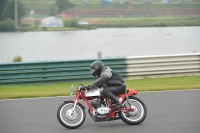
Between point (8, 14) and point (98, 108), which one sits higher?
point (8, 14)

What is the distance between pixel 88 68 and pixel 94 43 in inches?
519

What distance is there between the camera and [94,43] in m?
28.6

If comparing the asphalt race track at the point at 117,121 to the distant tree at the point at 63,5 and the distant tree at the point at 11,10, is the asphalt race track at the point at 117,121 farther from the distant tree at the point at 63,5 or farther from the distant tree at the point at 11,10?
the distant tree at the point at 63,5

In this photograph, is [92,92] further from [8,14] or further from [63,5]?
[63,5]

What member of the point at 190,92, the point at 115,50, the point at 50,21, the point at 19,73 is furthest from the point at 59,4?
the point at 190,92

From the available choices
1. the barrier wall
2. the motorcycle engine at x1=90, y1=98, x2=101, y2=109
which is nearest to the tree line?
the barrier wall

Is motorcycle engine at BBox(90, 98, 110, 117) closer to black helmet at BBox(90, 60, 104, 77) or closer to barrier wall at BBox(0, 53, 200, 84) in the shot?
black helmet at BBox(90, 60, 104, 77)

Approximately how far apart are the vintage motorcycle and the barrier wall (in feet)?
21.8

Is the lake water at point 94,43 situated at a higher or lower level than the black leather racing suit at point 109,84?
higher

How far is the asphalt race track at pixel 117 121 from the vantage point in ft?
27.0

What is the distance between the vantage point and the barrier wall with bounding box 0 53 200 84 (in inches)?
592

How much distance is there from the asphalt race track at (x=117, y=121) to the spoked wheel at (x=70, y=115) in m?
0.12

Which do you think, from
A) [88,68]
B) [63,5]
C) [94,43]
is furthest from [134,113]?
[94,43]

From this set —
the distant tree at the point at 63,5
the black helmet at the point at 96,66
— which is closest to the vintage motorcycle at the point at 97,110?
the black helmet at the point at 96,66
